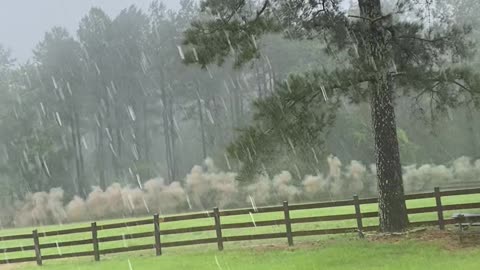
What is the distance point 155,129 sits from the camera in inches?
2483

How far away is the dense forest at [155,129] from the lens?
34594mm

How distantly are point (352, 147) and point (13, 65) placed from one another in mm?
48641

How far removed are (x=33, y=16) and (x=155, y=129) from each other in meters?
132

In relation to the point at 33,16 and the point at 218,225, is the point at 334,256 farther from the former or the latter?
the point at 33,16

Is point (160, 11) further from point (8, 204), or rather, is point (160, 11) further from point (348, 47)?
point (348, 47)

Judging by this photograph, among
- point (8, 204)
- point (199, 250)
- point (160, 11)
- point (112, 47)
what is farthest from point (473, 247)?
point (160, 11)

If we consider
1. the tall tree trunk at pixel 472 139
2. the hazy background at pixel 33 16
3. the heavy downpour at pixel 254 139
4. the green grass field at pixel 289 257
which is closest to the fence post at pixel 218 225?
the heavy downpour at pixel 254 139

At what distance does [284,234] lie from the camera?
14.7m

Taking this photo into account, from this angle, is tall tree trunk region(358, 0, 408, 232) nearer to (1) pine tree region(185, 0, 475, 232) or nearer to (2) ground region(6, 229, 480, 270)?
(1) pine tree region(185, 0, 475, 232)

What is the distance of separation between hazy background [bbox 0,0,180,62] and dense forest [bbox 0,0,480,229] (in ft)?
281

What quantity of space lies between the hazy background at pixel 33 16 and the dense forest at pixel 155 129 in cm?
8560

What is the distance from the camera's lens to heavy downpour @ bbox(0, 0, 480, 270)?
43.7 feet

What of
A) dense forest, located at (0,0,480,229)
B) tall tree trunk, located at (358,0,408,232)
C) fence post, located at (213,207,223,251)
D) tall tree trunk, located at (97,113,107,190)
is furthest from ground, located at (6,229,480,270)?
tall tree trunk, located at (97,113,107,190)

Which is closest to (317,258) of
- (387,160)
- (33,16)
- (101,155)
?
(387,160)
